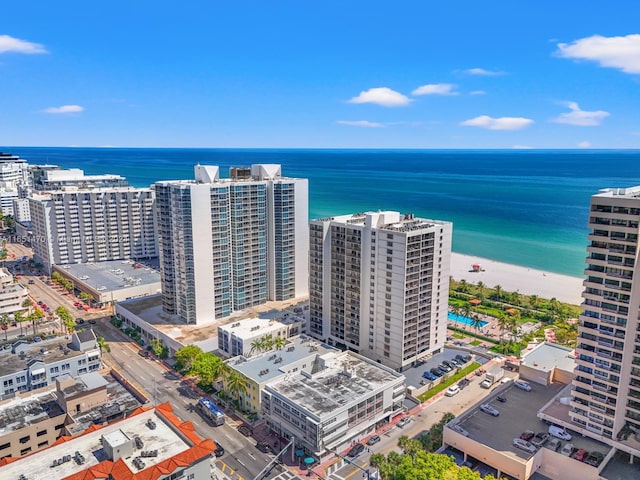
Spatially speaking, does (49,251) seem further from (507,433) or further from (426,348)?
(507,433)

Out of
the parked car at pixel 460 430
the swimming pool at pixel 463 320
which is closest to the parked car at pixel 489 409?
the parked car at pixel 460 430

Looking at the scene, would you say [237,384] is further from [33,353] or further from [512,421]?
[512,421]

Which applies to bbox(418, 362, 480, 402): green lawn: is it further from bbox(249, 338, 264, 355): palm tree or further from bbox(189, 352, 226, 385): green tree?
bbox(189, 352, 226, 385): green tree

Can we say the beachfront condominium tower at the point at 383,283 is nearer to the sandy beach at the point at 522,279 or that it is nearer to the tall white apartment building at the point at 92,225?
the sandy beach at the point at 522,279

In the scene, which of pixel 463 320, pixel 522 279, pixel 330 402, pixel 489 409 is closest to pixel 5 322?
pixel 330 402

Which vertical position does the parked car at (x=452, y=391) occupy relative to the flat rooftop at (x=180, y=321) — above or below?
below

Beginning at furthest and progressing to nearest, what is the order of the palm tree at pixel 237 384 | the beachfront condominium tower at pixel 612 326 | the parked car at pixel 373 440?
the palm tree at pixel 237 384, the parked car at pixel 373 440, the beachfront condominium tower at pixel 612 326
